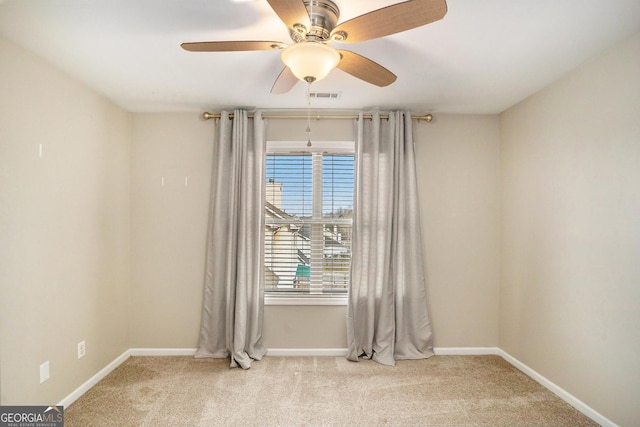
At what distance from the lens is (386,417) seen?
2.36 meters

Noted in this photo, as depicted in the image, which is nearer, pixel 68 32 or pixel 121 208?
pixel 68 32

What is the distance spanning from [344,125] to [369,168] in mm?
514

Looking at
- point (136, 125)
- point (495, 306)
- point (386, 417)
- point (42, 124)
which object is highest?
point (136, 125)

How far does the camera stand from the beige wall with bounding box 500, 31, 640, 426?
2086mm

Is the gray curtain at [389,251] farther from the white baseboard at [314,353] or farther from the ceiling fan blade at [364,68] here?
the ceiling fan blade at [364,68]

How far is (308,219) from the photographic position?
3.50 metres

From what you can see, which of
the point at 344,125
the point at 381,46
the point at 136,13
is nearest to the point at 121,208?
the point at 136,13

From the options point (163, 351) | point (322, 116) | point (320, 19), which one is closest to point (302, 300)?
point (163, 351)

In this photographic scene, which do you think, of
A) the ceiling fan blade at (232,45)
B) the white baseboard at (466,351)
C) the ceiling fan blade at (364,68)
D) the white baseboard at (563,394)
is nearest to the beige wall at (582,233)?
the white baseboard at (563,394)

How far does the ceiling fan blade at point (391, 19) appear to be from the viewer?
134 cm

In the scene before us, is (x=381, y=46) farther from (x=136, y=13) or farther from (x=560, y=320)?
(x=560, y=320)

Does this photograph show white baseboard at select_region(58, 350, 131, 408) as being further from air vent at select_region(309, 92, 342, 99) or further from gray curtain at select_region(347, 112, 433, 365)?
air vent at select_region(309, 92, 342, 99)

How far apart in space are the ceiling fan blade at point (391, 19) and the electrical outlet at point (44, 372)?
2736 millimetres

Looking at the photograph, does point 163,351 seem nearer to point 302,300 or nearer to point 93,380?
point 93,380
